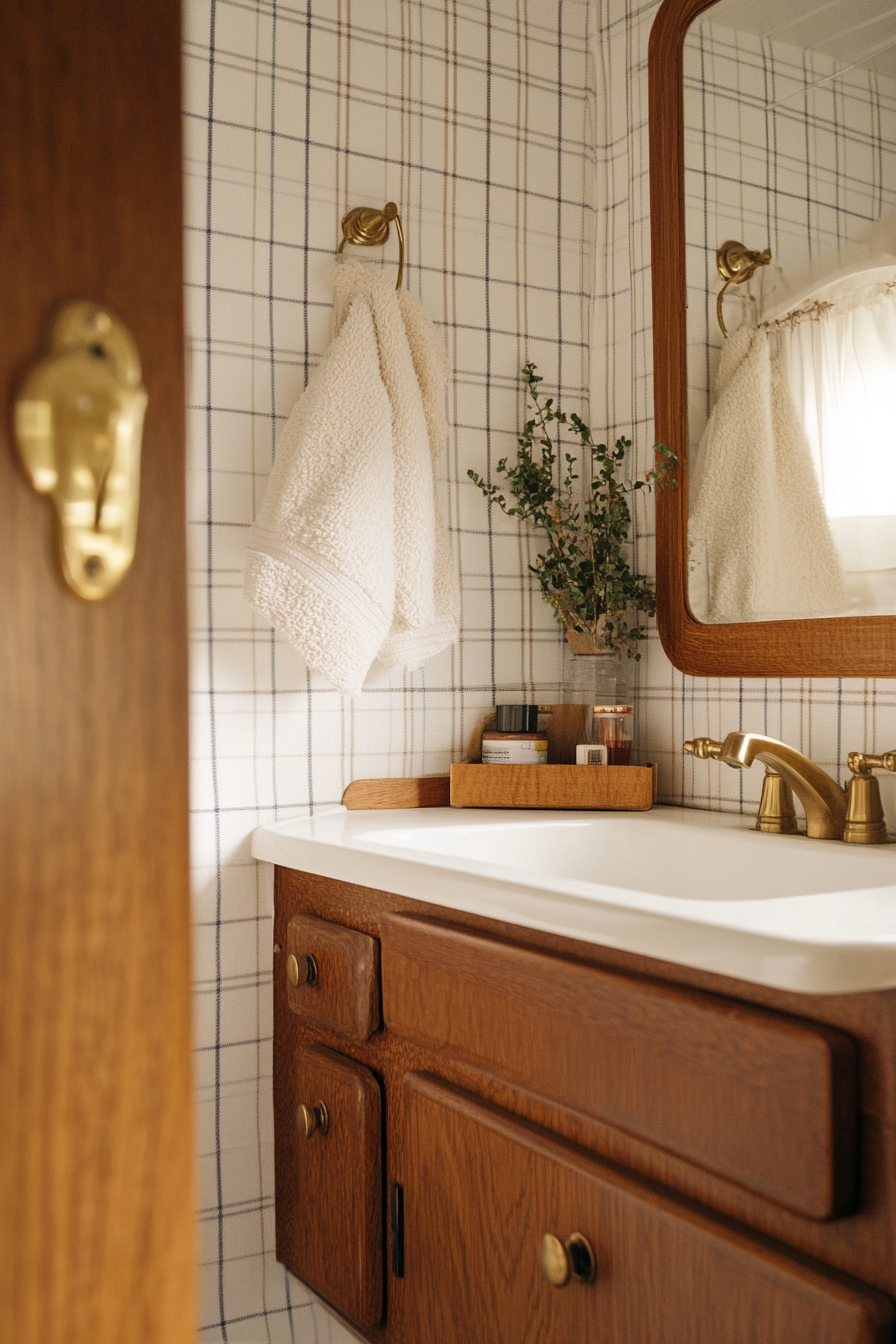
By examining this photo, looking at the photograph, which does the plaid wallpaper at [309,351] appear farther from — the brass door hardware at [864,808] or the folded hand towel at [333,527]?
the brass door hardware at [864,808]

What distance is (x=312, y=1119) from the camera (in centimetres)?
122

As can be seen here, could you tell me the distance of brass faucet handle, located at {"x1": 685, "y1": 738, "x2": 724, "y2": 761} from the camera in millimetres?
1201

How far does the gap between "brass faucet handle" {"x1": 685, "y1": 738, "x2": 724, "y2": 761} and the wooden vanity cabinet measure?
391 millimetres

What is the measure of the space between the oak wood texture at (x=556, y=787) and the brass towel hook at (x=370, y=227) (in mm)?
688

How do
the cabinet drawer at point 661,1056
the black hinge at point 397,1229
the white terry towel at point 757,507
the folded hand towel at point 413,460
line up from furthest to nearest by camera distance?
the folded hand towel at point 413,460 < the white terry towel at point 757,507 < the black hinge at point 397,1229 < the cabinet drawer at point 661,1056

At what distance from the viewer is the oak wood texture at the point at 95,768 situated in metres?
0.24

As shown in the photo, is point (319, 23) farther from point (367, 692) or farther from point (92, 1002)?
point (92, 1002)

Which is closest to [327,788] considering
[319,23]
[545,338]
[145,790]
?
[545,338]

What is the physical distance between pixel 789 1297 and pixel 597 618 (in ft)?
3.26

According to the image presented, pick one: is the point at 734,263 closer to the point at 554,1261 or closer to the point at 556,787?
the point at 556,787

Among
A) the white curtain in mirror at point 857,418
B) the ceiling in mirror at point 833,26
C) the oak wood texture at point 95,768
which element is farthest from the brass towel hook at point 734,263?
the oak wood texture at point 95,768

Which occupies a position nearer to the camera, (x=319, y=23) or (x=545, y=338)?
(x=319, y=23)

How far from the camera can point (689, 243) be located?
1470 millimetres

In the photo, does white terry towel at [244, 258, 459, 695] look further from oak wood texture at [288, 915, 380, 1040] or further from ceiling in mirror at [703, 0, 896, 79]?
ceiling in mirror at [703, 0, 896, 79]
